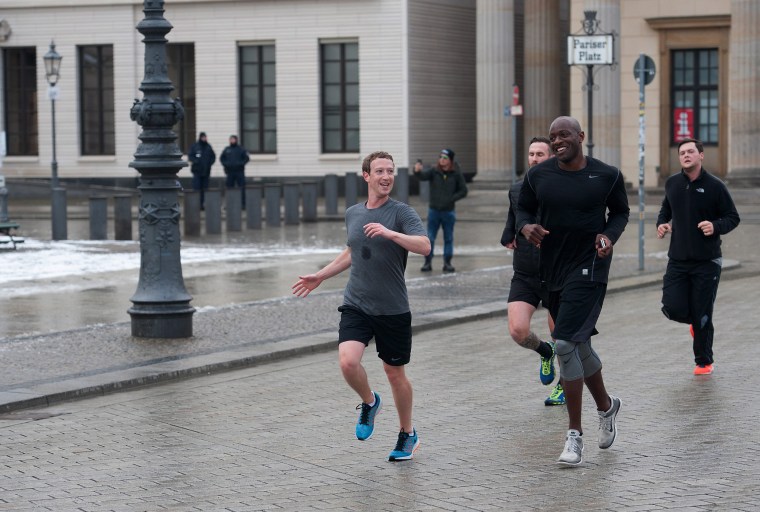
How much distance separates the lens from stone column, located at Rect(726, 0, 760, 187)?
3872cm

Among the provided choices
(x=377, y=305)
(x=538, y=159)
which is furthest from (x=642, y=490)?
(x=538, y=159)

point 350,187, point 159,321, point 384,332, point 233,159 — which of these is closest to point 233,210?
point 350,187

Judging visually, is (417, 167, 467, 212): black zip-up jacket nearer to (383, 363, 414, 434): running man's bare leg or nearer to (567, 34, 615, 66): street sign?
(567, 34, 615, 66): street sign

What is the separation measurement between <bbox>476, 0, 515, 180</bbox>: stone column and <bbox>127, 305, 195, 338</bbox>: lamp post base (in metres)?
28.2

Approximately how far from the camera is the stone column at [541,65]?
4203cm

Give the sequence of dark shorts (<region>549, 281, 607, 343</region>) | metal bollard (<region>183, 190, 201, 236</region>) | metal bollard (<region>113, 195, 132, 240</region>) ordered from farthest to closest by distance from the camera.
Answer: metal bollard (<region>183, 190, 201, 236</region>), metal bollard (<region>113, 195, 132, 240</region>), dark shorts (<region>549, 281, 607, 343</region>)

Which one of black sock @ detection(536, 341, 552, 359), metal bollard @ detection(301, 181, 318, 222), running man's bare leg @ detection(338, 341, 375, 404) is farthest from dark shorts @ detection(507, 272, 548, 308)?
metal bollard @ detection(301, 181, 318, 222)

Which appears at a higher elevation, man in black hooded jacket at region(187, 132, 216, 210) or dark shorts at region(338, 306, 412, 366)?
man in black hooded jacket at region(187, 132, 216, 210)

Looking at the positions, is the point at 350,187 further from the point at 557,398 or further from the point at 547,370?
the point at 557,398

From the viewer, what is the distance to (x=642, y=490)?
7.68 meters

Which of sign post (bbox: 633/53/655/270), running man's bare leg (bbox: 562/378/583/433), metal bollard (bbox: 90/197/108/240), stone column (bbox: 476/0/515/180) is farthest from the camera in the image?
stone column (bbox: 476/0/515/180)

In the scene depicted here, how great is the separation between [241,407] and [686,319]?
3457mm

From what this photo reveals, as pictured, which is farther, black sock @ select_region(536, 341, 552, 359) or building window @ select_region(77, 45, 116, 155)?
building window @ select_region(77, 45, 116, 155)

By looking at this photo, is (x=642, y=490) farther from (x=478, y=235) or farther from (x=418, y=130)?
(x=418, y=130)
